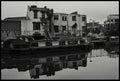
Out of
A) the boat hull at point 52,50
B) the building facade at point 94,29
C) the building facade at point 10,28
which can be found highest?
the building facade at point 10,28

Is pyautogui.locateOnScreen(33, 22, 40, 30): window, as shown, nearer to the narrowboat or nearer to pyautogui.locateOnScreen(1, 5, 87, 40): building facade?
pyautogui.locateOnScreen(1, 5, 87, 40): building facade

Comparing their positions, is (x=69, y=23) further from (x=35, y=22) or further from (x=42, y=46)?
(x=42, y=46)

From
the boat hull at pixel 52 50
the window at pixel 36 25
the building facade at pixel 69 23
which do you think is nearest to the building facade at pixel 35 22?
the window at pixel 36 25

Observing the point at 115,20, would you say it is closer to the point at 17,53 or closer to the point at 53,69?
the point at 17,53

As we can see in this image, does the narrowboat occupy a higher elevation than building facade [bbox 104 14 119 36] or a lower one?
lower

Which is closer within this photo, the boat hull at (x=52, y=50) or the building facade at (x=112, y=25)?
the boat hull at (x=52, y=50)

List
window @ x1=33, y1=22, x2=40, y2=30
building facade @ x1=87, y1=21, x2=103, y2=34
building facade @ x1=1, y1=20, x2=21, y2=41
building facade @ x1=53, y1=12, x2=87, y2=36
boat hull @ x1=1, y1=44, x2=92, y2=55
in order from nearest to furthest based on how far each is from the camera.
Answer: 1. boat hull @ x1=1, y1=44, x2=92, y2=55
2. window @ x1=33, y1=22, x2=40, y2=30
3. building facade @ x1=1, y1=20, x2=21, y2=41
4. building facade @ x1=53, y1=12, x2=87, y2=36
5. building facade @ x1=87, y1=21, x2=103, y2=34

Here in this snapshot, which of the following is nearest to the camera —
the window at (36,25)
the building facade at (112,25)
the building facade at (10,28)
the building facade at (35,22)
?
the building facade at (35,22)

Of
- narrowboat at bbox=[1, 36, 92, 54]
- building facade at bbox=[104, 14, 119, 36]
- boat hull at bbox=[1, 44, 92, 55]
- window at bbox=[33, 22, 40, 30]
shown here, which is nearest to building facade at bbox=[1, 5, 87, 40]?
window at bbox=[33, 22, 40, 30]

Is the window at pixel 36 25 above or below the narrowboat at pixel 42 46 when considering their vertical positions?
above

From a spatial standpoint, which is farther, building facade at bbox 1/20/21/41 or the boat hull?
building facade at bbox 1/20/21/41

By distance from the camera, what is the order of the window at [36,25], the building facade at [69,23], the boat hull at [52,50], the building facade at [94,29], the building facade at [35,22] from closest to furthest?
the boat hull at [52,50] → the building facade at [35,22] → the window at [36,25] → the building facade at [69,23] → the building facade at [94,29]

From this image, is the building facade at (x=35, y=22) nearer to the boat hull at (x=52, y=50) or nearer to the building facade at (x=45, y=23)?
the building facade at (x=45, y=23)

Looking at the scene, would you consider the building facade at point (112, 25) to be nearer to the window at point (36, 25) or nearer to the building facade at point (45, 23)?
the building facade at point (45, 23)
